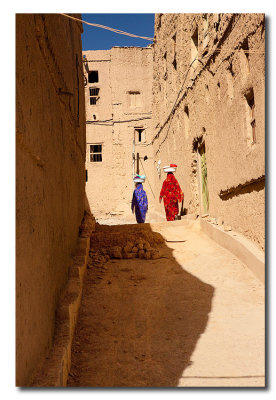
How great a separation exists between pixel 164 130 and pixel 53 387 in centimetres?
1156

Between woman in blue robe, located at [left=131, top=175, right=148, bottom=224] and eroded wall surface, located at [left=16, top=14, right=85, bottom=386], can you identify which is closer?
eroded wall surface, located at [left=16, top=14, right=85, bottom=386]

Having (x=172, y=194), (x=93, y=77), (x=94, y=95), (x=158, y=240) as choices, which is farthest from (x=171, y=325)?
(x=93, y=77)

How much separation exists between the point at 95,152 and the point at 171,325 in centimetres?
1477

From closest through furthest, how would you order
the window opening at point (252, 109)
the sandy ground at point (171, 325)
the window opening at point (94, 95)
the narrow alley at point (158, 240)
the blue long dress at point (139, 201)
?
the narrow alley at point (158, 240) → the sandy ground at point (171, 325) → the window opening at point (252, 109) → the blue long dress at point (139, 201) → the window opening at point (94, 95)

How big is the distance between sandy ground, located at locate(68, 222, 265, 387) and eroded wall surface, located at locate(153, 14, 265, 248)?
2.96 feet

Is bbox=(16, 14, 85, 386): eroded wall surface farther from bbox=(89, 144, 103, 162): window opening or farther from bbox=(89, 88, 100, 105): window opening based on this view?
bbox=(89, 88, 100, 105): window opening

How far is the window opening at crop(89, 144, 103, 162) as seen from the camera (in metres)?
17.8

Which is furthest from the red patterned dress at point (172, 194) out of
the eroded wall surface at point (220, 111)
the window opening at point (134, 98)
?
the window opening at point (134, 98)

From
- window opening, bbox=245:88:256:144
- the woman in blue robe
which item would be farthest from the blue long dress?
window opening, bbox=245:88:256:144

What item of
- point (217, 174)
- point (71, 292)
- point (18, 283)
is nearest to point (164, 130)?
point (217, 174)

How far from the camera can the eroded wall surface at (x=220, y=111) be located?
4848mm

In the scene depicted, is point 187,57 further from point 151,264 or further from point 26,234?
point 26,234

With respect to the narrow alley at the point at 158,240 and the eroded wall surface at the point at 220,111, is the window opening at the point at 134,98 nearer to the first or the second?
the eroded wall surface at the point at 220,111

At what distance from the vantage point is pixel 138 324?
12.6 feet
